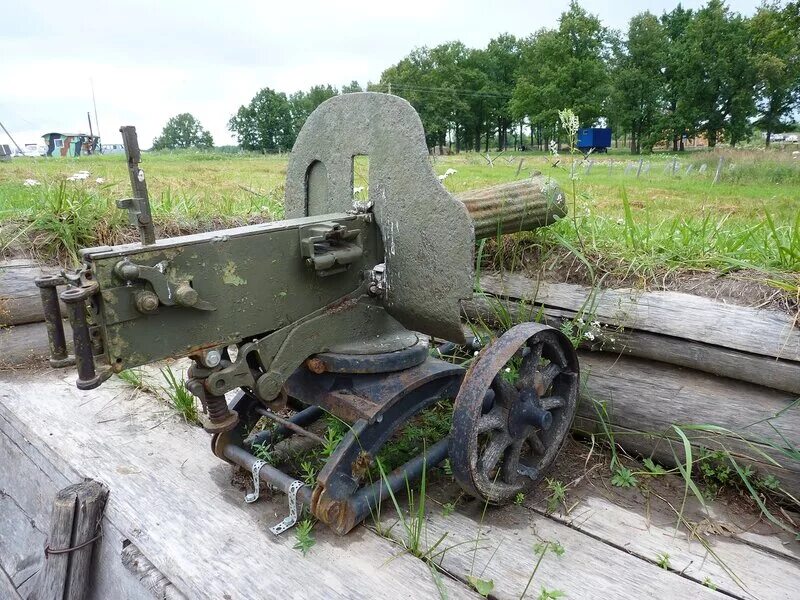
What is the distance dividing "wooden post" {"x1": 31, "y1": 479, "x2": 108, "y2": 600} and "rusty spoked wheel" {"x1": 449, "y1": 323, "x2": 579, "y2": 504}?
1.44 m

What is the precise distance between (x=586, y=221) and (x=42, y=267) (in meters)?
3.26

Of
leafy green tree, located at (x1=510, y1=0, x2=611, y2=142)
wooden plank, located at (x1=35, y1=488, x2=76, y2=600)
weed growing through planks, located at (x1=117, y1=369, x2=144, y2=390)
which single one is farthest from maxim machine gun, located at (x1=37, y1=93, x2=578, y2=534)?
leafy green tree, located at (x1=510, y1=0, x2=611, y2=142)

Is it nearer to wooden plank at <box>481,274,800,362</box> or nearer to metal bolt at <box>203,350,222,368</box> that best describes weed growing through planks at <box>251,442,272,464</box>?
metal bolt at <box>203,350,222,368</box>

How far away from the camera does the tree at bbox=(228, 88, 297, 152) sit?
21.6m

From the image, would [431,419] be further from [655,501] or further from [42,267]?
[42,267]

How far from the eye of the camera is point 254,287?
188 centimetres

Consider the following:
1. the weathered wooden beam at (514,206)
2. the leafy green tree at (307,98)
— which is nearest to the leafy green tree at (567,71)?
the leafy green tree at (307,98)

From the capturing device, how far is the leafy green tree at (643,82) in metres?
34.5

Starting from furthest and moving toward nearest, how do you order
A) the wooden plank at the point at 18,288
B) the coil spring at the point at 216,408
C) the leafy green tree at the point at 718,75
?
1. the leafy green tree at the point at 718,75
2. the wooden plank at the point at 18,288
3. the coil spring at the point at 216,408

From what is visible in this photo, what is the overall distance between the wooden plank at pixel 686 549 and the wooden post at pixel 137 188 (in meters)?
1.66

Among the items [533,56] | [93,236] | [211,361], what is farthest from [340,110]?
[533,56]

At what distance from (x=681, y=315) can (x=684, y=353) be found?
0.52ft

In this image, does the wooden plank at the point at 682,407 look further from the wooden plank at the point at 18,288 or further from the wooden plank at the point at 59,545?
the wooden plank at the point at 18,288

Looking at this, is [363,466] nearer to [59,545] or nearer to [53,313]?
[53,313]
